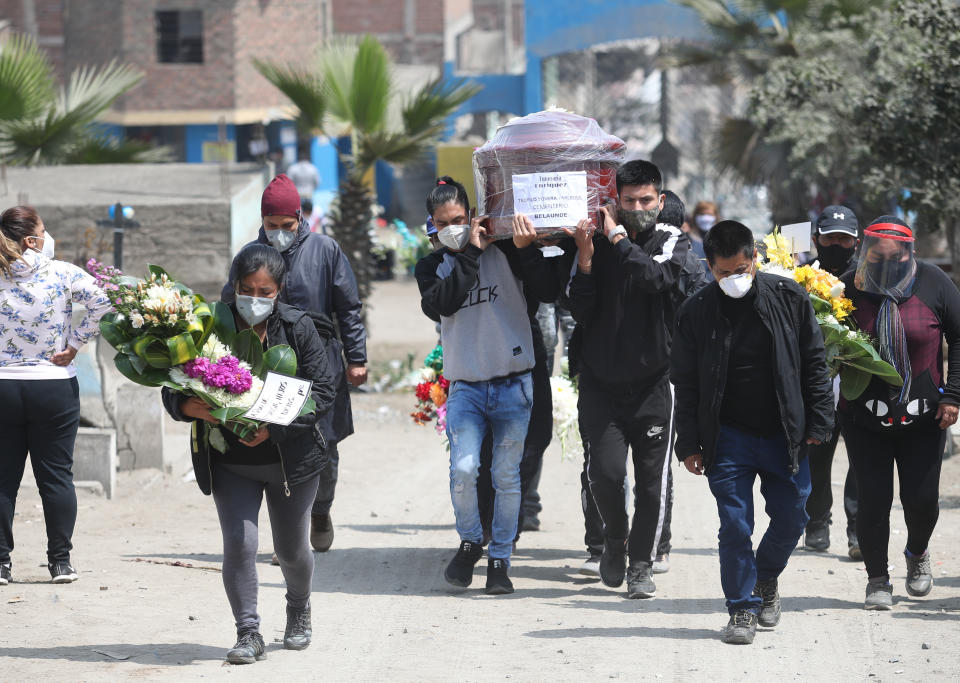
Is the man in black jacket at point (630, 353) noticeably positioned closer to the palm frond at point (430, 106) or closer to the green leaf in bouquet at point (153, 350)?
the green leaf in bouquet at point (153, 350)

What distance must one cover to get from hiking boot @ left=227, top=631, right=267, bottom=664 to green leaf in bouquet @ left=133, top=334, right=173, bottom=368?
1.17 meters

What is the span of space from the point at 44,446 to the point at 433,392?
2.27 metres

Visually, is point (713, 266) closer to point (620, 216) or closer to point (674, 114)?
point (620, 216)

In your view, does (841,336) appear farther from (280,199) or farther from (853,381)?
(280,199)

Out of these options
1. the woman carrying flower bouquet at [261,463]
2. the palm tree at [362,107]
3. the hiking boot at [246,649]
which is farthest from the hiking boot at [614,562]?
the palm tree at [362,107]

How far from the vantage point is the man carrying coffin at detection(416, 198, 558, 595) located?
6.74 metres

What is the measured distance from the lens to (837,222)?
7.71m

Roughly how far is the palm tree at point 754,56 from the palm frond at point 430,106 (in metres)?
5.88

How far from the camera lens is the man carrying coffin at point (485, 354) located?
674cm

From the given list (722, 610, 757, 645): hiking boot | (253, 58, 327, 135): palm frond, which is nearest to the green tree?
(253, 58, 327, 135): palm frond

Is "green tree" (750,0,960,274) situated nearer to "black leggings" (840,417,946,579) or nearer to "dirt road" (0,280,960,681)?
"dirt road" (0,280,960,681)

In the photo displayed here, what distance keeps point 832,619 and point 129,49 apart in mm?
34465

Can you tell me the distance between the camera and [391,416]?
1423 centimetres

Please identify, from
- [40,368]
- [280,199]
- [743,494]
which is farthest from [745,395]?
[40,368]
